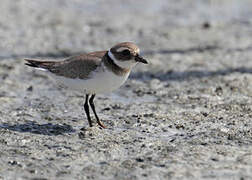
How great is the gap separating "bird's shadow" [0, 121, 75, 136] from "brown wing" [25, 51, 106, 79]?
64 centimetres

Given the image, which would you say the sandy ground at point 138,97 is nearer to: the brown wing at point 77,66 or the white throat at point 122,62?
the brown wing at point 77,66

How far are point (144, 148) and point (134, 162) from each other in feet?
1.50

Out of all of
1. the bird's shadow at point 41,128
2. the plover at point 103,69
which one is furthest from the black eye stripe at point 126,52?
the bird's shadow at point 41,128

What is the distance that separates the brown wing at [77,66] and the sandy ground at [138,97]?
25.9 inches

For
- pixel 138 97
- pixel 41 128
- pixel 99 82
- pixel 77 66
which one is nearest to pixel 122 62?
pixel 99 82

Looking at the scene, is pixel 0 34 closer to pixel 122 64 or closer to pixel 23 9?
pixel 23 9

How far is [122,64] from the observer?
6227mm

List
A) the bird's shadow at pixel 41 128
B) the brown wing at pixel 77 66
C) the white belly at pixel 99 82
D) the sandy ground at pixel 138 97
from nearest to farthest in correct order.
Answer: the sandy ground at pixel 138 97 < the white belly at pixel 99 82 < the brown wing at pixel 77 66 < the bird's shadow at pixel 41 128

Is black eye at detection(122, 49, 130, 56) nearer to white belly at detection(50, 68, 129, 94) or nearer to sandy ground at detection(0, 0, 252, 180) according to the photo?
white belly at detection(50, 68, 129, 94)

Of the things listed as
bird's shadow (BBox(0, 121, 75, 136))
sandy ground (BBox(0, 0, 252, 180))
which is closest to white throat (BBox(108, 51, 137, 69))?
sandy ground (BBox(0, 0, 252, 180))

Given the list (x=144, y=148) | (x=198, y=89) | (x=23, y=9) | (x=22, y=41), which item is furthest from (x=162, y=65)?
(x=23, y=9)

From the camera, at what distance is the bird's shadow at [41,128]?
257 inches

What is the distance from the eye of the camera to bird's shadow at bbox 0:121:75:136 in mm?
6523

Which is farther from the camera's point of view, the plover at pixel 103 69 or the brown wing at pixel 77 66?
the brown wing at pixel 77 66
